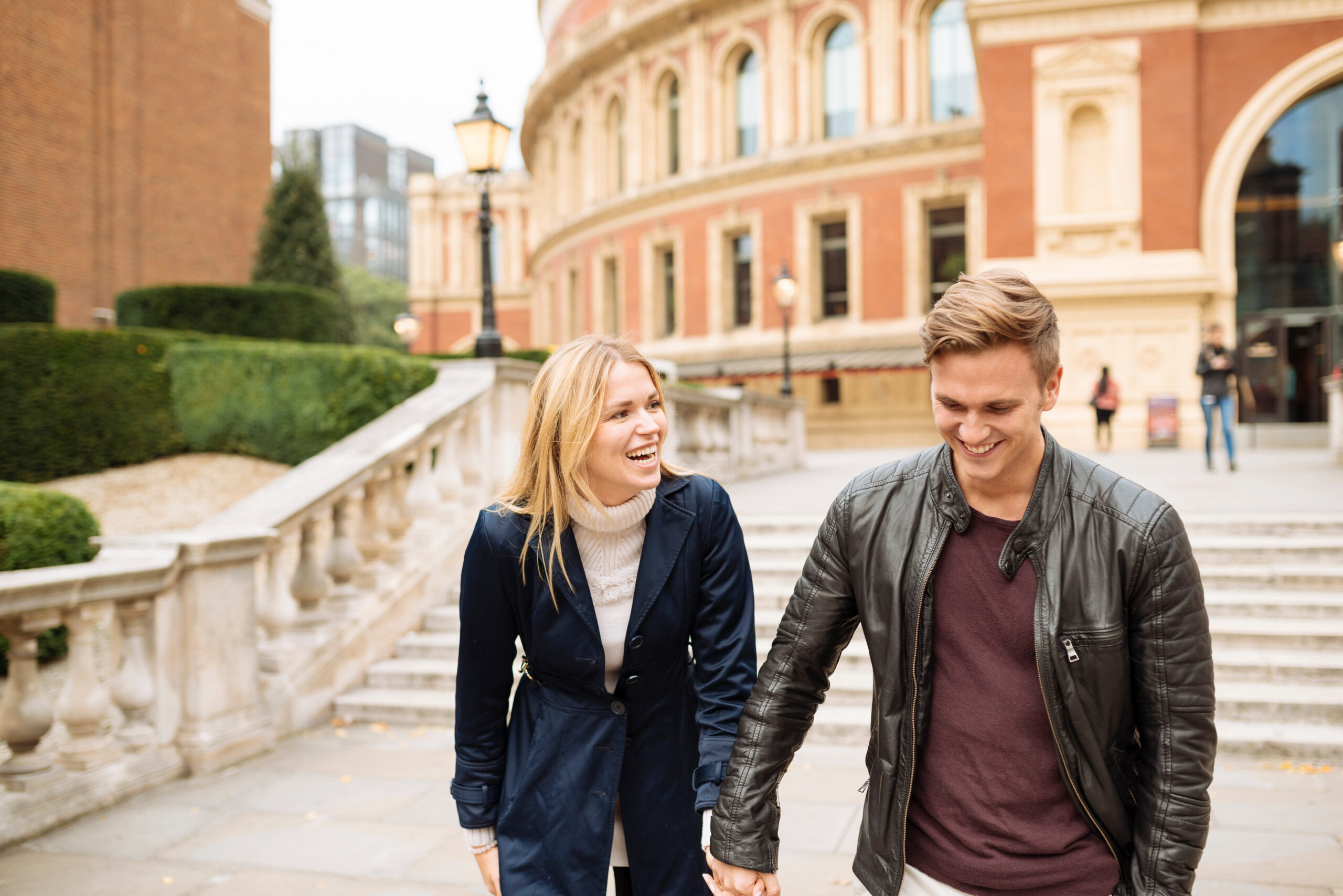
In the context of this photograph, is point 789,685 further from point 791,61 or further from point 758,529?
A: point 791,61

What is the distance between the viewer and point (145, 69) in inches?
881

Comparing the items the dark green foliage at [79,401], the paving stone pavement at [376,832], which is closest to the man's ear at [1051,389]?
the paving stone pavement at [376,832]

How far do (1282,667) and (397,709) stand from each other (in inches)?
205

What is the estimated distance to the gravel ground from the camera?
1012cm

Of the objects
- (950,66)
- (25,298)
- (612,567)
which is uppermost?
(950,66)

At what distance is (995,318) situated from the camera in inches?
68.7

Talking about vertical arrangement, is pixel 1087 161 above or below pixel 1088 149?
below

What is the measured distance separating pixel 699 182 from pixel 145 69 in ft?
51.2

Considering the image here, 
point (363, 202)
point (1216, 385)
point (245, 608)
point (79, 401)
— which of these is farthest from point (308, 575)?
point (363, 202)

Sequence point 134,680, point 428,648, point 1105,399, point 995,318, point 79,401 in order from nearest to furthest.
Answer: point 995,318 → point 134,680 → point 428,648 → point 79,401 → point 1105,399

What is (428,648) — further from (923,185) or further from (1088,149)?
(923,185)

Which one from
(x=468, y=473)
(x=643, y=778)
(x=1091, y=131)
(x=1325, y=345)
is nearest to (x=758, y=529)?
(x=468, y=473)

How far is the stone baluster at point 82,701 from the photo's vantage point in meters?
4.43

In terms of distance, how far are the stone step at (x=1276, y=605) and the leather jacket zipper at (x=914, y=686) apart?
17.2 feet
